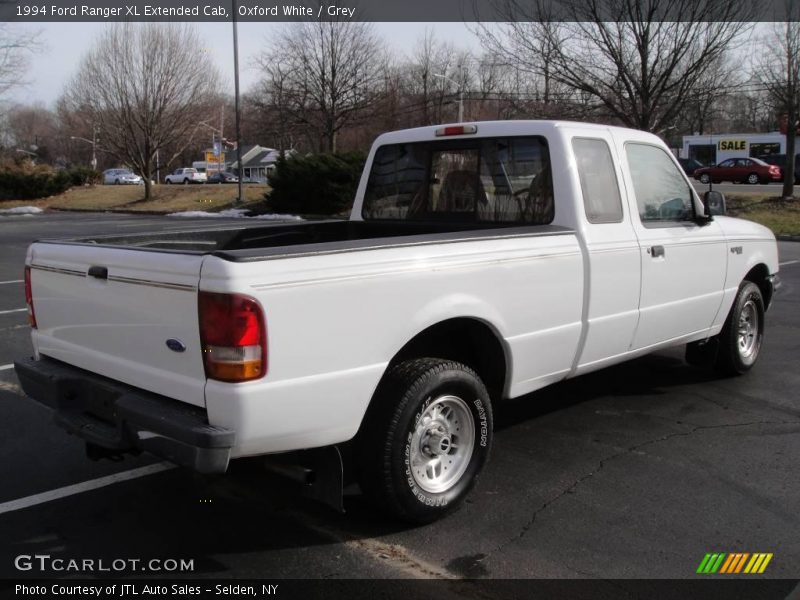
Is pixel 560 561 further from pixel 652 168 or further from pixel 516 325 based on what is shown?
pixel 652 168

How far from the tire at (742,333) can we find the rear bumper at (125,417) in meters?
4.69

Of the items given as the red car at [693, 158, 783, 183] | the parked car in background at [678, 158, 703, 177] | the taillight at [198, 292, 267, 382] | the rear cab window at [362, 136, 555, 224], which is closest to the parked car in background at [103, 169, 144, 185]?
the parked car in background at [678, 158, 703, 177]

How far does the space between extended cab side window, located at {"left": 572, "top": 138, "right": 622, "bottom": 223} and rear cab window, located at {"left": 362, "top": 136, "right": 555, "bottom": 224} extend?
22 cm

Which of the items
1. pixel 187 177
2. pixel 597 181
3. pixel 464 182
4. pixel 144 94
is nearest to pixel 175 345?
pixel 464 182

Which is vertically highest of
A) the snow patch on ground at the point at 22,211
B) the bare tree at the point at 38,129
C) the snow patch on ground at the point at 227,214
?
the bare tree at the point at 38,129

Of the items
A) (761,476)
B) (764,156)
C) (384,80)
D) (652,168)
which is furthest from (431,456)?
(764,156)

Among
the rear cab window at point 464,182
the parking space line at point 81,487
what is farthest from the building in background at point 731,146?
the parking space line at point 81,487

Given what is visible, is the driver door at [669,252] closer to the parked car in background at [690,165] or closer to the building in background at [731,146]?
the building in background at [731,146]

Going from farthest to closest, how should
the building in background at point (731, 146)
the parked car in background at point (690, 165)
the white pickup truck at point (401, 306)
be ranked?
the parked car in background at point (690, 165) < the building in background at point (731, 146) < the white pickup truck at point (401, 306)

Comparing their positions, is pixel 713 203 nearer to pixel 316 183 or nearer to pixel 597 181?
pixel 597 181

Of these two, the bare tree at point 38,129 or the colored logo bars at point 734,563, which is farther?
the bare tree at point 38,129

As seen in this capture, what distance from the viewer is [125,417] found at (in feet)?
11.0

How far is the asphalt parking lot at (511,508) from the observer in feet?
11.4

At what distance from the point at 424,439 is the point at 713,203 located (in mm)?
3301
